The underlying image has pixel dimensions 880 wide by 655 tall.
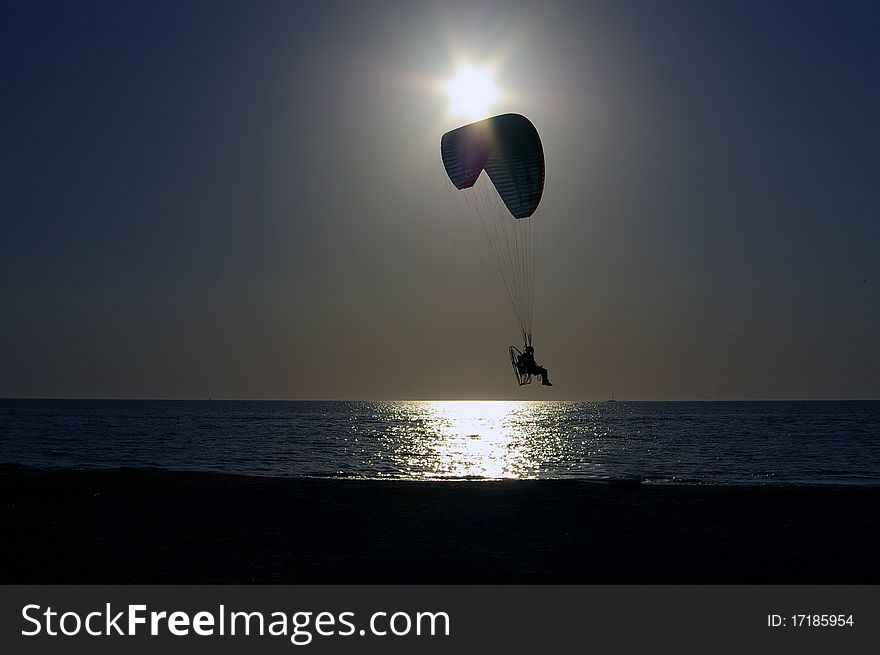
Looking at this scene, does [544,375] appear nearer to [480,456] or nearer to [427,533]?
[427,533]

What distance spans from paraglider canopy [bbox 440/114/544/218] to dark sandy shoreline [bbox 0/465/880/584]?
8.18 meters

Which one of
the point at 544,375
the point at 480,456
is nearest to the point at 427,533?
the point at 544,375

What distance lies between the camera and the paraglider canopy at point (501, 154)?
76.0 ft

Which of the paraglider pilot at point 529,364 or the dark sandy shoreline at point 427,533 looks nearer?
the dark sandy shoreline at point 427,533

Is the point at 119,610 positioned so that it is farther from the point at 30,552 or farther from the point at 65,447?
the point at 65,447

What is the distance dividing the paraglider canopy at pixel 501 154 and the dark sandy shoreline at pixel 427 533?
26.8 ft

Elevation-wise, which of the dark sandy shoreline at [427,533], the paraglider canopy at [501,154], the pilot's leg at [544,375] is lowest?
the dark sandy shoreline at [427,533]

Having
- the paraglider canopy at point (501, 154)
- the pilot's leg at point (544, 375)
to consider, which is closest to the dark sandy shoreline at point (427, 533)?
the pilot's leg at point (544, 375)

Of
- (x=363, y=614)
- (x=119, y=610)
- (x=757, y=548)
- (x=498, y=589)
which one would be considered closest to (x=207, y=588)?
(x=119, y=610)

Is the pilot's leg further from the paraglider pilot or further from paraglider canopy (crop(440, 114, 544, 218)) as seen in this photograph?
paraglider canopy (crop(440, 114, 544, 218))

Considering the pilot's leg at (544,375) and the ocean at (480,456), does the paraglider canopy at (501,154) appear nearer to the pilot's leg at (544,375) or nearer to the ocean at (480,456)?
the pilot's leg at (544,375)

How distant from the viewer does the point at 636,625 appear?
366 inches

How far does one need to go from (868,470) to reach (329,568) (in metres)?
40.1

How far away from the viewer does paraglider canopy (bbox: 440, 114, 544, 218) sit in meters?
23.2
